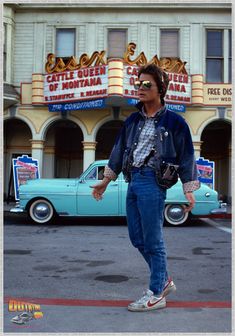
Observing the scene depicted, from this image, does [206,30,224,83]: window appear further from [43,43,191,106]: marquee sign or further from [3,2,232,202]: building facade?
[43,43,191,106]: marquee sign

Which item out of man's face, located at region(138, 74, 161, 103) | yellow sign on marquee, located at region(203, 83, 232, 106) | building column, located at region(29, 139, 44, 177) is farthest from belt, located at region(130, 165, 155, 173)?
yellow sign on marquee, located at region(203, 83, 232, 106)

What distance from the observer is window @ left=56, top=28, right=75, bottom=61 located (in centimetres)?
1750

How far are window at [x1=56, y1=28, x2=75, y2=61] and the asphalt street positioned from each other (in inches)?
364

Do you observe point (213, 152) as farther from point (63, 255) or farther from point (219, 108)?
point (63, 255)

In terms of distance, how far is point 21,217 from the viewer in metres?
13.6

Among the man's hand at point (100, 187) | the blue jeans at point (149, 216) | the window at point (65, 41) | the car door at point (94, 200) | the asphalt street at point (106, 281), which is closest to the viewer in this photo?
the asphalt street at point (106, 281)

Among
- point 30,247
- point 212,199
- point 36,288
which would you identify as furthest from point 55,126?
point 36,288

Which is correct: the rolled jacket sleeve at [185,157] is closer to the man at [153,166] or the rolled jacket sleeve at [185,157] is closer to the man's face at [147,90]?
the man at [153,166]

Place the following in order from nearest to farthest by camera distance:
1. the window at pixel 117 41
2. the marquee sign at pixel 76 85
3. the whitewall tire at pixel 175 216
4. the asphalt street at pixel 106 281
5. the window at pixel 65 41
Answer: the asphalt street at pixel 106 281 → the whitewall tire at pixel 175 216 → the marquee sign at pixel 76 85 → the window at pixel 117 41 → the window at pixel 65 41

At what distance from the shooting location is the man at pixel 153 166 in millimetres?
3670

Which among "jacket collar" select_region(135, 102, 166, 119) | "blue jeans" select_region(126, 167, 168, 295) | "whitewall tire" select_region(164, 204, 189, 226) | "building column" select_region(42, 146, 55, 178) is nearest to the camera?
"blue jeans" select_region(126, 167, 168, 295)

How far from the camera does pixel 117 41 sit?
56.9 feet

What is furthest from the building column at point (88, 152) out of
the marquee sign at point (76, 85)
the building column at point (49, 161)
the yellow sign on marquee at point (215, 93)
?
the yellow sign on marquee at point (215, 93)

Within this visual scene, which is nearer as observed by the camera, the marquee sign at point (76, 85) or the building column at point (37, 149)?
the marquee sign at point (76, 85)
